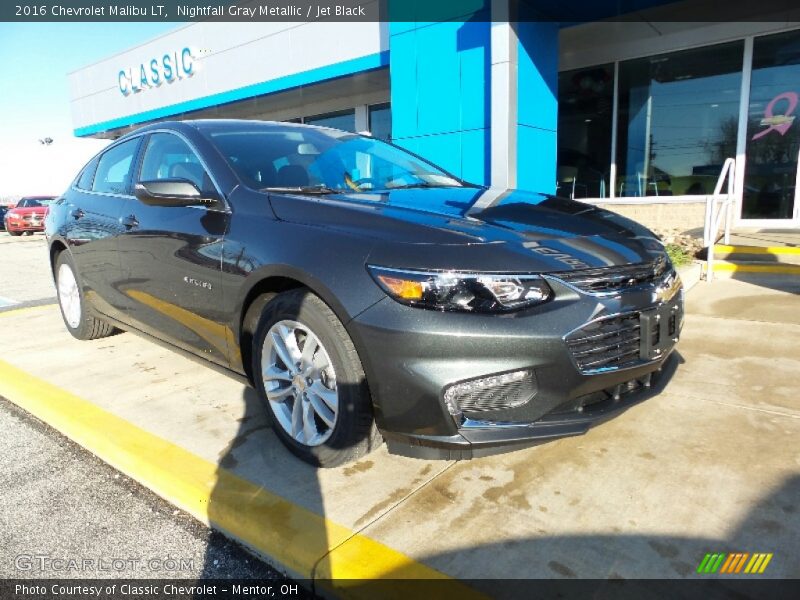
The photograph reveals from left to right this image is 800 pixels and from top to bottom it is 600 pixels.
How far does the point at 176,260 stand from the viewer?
2969 millimetres

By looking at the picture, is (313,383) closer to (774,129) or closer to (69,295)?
(69,295)

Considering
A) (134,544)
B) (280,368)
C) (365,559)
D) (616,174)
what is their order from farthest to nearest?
(616,174) < (280,368) < (134,544) < (365,559)

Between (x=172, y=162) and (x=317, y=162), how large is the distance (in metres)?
0.91

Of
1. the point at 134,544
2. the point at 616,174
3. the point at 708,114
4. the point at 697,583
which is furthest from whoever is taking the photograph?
the point at 616,174

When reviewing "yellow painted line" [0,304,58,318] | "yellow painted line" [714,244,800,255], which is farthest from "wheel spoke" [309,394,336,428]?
"yellow painted line" [714,244,800,255]

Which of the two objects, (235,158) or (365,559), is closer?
(365,559)

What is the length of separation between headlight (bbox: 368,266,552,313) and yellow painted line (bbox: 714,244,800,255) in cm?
605

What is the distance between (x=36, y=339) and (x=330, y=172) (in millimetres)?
3506

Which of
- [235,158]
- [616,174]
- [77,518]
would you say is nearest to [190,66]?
[616,174]

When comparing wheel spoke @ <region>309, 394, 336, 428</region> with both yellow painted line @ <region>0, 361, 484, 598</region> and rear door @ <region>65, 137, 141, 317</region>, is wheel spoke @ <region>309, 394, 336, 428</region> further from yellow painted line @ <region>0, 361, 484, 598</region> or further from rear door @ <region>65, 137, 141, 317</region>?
rear door @ <region>65, 137, 141, 317</region>

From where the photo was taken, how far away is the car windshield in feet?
9.31

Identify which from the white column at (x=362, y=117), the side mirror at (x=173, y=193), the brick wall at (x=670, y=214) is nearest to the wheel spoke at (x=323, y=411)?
the side mirror at (x=173, y=193)

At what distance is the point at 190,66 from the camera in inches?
620

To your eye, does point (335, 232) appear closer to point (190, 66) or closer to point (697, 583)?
point (697, 583)
